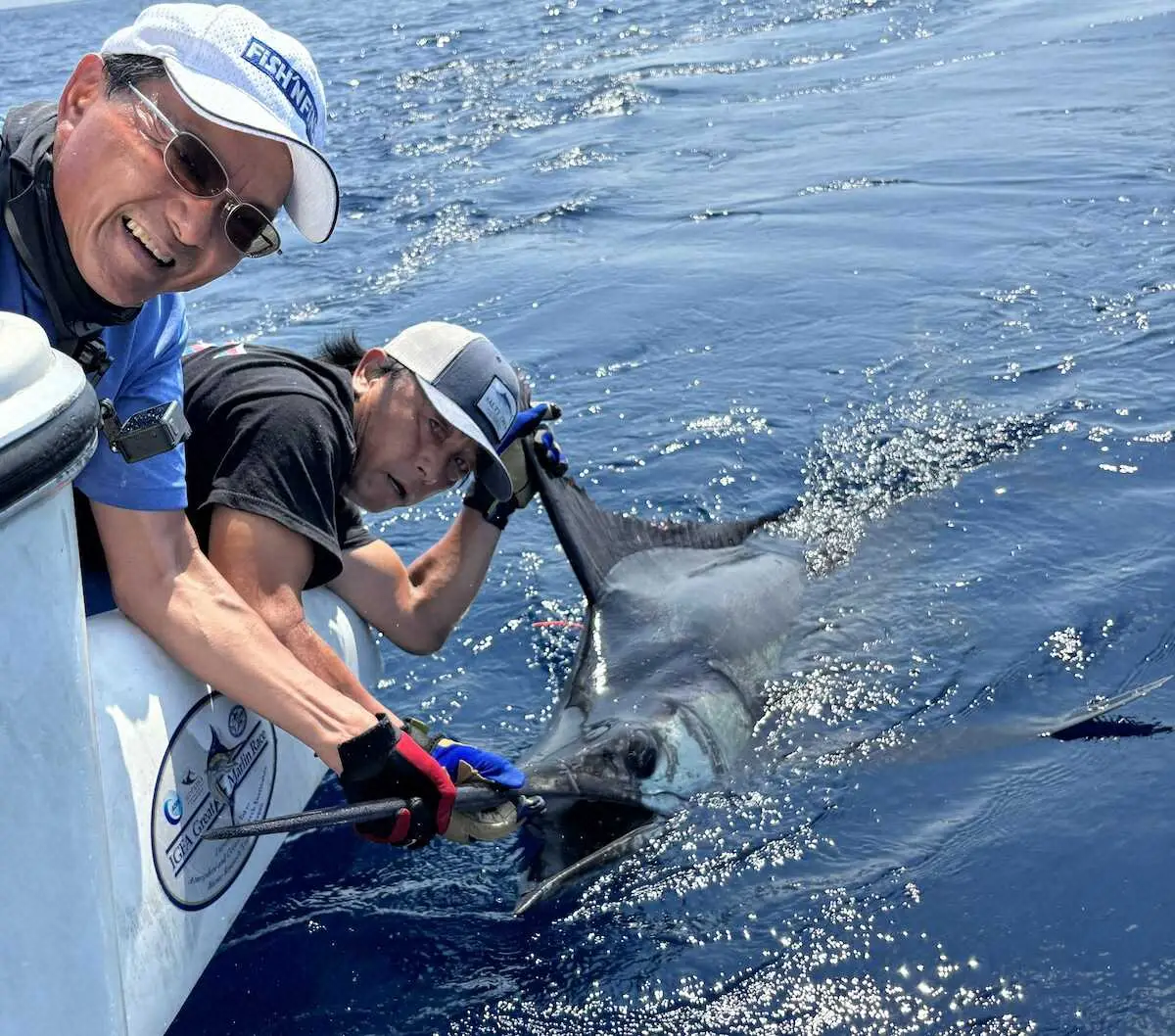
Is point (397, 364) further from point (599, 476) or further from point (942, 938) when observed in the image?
point (599, 476)

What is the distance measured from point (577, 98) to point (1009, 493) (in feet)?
33.5

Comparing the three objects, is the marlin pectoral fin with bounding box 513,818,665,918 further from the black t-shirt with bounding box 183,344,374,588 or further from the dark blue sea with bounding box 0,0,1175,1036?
the black t-shirt with bounding box 183,344,374,588

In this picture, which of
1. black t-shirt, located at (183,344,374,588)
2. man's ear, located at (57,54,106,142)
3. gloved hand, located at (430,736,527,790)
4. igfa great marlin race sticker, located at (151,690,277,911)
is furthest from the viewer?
gloved hand, located at (430,736,527,790)

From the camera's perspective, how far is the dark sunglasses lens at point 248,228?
9.17 ft

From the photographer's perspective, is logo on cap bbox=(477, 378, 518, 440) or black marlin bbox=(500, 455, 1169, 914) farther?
logo on cap bbox=(477, 378, 518, 440)

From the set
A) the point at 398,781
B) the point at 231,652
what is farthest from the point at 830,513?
the point at 231,652

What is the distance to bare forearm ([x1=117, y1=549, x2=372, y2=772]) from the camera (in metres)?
3.25

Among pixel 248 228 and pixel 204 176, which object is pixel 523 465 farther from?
pixel 204 176

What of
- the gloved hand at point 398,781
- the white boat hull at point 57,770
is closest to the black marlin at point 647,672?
the gloved hand at point 398,781

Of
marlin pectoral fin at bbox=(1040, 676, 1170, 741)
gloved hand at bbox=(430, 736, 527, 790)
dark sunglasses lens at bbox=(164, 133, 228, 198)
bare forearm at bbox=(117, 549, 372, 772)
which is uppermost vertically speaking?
dark sunglasses lens at bbox=(164, 133, 228, 198)

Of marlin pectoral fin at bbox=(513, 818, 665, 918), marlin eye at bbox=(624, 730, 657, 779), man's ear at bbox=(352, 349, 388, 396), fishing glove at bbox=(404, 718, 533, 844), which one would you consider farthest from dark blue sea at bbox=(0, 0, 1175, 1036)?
man's ear at bbox=(352, 349, 388, 396)

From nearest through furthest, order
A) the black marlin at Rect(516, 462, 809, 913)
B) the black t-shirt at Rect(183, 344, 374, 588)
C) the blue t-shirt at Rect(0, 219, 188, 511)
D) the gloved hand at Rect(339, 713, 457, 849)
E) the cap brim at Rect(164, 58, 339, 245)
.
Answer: the cap brim at Rect(164, 58, 339, 245), the blue t-shirt at Rect(0, 219, 188, 511), the gloved hand at Rect(339, 713, 457, 849), the black t-shirt at Rect(183, 344, 374, 588), the black marlin at Rect(516, 462, 809, 913)

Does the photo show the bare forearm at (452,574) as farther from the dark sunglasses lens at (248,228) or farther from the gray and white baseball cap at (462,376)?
the dark sunglasses lens at (248,228)

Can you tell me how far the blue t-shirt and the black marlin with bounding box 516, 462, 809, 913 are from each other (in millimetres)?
1315
